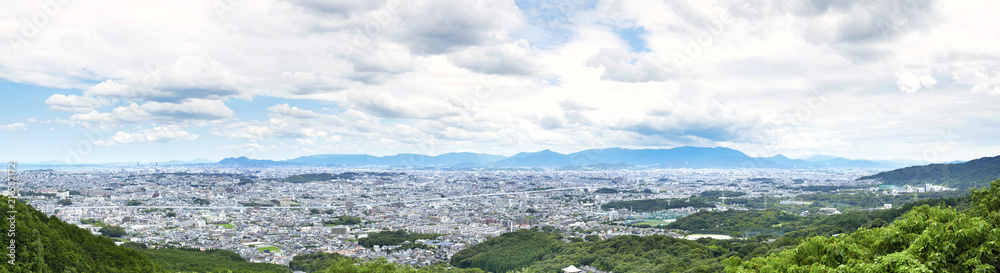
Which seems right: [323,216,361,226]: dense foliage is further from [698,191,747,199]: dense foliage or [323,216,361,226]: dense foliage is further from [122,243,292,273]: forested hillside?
[698,191,747,199]: dense foliage

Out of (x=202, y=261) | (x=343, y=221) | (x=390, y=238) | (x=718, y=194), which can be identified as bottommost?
(x=343, y=221)

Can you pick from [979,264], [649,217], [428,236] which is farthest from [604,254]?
[649,217]

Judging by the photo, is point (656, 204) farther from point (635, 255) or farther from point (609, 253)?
point (635, 255)

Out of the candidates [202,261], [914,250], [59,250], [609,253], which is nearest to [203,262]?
[202,261]

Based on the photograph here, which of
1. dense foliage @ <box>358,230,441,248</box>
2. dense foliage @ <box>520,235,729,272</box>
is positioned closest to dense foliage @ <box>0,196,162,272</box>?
dense foliage @ <box>520,235,729,272</box>

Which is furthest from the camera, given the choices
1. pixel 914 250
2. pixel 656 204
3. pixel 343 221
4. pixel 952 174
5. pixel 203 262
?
pixel 952 174

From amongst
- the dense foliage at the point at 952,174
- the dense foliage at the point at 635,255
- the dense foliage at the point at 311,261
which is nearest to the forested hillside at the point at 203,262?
the dense foliage at the point at 311,261
